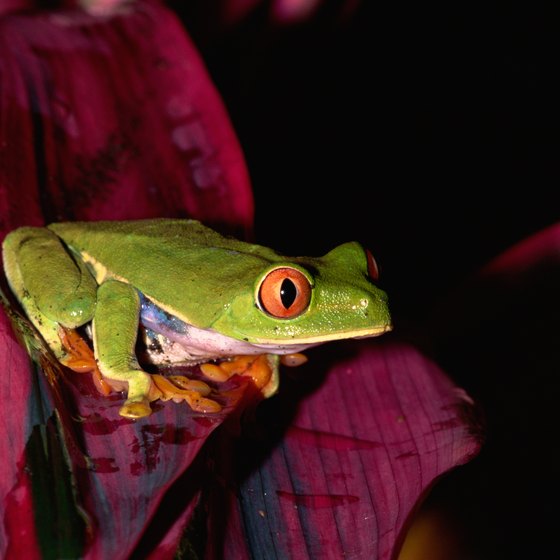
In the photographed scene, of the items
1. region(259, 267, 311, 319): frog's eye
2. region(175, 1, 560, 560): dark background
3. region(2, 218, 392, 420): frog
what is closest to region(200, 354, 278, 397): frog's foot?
region(2, 218, 392, 420): frog

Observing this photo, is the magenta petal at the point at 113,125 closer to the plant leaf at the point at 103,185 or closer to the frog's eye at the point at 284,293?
the plant leaf at the point at 103,185

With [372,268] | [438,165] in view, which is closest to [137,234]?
[372,268]

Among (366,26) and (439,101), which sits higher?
(366,26)

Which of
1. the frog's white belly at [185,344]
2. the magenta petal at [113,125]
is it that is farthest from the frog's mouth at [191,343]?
the magenta petal at [113,125]

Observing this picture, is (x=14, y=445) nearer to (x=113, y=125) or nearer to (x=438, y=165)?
(x=113, y=125)

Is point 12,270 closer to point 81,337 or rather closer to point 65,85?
point 81,337

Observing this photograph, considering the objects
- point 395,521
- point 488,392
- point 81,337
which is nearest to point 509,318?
point 488,392
